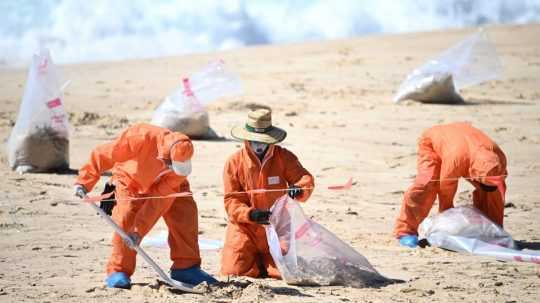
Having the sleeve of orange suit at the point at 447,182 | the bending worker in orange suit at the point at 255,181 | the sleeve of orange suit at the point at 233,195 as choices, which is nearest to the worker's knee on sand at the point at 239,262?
the bending worker in orange suit at the point at 255,181

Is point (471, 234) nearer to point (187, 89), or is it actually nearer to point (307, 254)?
point (307, 254)

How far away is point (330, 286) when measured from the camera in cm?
603

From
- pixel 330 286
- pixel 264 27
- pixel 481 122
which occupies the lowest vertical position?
pixel 330 286

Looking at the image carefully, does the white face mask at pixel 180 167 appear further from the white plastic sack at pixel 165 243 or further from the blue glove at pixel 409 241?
the blue glove at pixel 409 241

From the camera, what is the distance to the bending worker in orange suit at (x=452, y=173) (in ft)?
22.5

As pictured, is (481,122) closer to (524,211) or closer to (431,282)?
(524,211)

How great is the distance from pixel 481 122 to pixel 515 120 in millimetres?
445

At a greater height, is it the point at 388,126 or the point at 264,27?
the point at 264,27

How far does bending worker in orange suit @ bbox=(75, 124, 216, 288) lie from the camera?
564 cm

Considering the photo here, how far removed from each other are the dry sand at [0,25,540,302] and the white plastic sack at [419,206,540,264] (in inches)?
4.4

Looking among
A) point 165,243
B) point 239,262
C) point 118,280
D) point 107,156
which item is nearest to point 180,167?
point 107,156

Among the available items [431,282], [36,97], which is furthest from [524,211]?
[36,97]

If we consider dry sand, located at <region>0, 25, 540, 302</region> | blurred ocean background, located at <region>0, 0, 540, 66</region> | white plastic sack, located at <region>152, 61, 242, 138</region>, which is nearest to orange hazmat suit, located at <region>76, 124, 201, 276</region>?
dry sand, located at <region>0, 25, 540, 302</region>

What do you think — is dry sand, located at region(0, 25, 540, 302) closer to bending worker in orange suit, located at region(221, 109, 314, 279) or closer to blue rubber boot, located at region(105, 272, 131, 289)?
blue rubber boot, located at region(105, 272, 131, 289)
